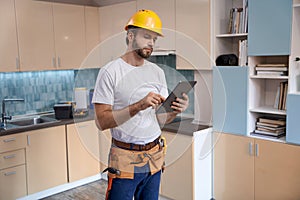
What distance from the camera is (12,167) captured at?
A: 10.3 feet

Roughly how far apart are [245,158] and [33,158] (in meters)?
2.01

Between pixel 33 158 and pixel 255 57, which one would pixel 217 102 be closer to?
pixel 255 57

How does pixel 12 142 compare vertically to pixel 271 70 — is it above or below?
below

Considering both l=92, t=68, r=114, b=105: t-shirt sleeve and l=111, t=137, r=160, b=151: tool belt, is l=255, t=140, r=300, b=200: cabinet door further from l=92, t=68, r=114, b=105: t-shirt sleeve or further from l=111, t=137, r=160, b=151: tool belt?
l=92, t=68, r=114, b=105: t-shirt sleeve

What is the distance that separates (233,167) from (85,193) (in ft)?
5.27

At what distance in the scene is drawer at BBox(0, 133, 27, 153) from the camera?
307cm

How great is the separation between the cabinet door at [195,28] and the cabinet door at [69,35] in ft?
4.22

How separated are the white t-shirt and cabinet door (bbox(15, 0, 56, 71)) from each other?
2.02 m

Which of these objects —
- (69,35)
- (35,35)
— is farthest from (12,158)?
(69,35)

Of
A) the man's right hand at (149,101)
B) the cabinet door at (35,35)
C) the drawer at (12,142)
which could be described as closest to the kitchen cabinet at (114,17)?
the cabinet door at (35,35)

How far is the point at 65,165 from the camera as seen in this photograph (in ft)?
11.7

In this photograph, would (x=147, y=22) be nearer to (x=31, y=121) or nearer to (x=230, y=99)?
(x=230, y=99)

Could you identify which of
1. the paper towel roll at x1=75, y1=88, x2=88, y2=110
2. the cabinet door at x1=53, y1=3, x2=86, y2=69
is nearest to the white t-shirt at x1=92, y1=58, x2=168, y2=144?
the paper towel roll at x1=75, y1=88, x2=88, y2=110

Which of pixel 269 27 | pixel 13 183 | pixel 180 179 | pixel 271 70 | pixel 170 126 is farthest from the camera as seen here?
pixel 13 183
